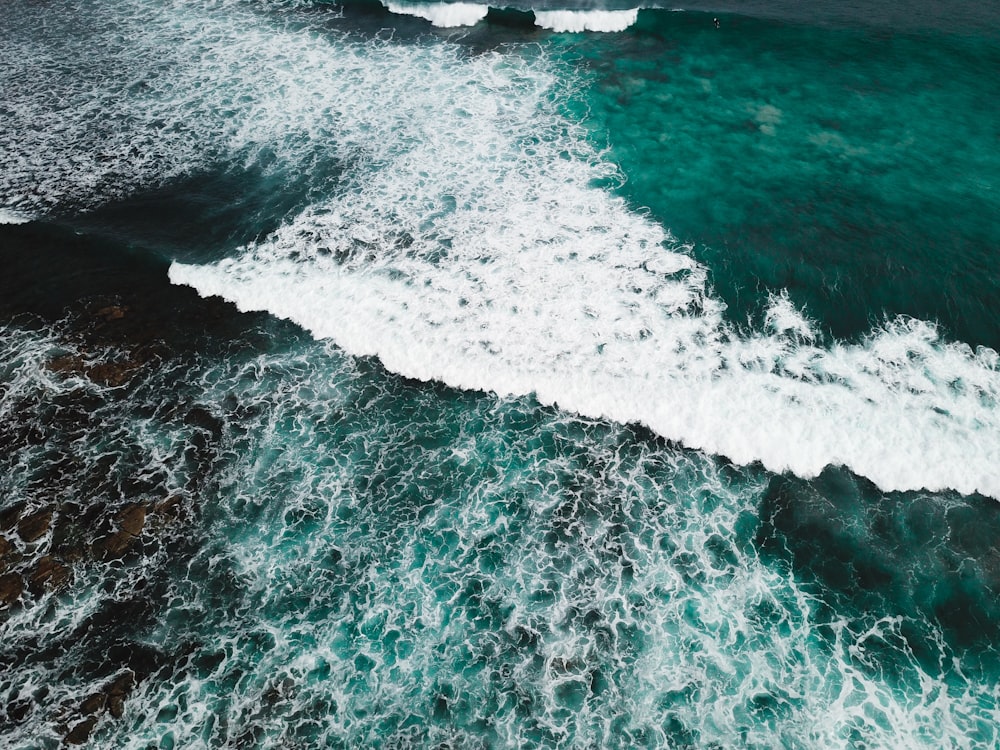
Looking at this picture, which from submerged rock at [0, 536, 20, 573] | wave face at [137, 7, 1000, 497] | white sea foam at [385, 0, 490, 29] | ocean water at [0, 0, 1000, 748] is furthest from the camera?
white sea foam at [385, 0, 490, 29]

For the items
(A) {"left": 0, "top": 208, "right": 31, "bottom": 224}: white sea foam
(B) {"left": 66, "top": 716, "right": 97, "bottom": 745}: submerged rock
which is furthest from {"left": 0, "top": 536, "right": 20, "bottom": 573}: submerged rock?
(A) {"left": 0, "top": 208, "right": 31, "bottom": 224}: white sea foam

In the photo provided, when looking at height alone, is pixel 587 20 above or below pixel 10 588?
above

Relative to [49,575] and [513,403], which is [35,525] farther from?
[513,403]

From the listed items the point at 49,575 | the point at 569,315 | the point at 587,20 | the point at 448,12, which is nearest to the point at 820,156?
the point at 569,315

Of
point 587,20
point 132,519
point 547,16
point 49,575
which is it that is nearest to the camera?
point 49,575

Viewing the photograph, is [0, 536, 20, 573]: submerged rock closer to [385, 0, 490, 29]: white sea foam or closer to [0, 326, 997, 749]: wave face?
[0, 326, 997, 749]: wave face

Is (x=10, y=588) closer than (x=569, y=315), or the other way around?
(x=10, y=588)

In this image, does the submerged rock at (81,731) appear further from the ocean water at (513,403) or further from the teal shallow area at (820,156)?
the teal shallow area at (820,156)
